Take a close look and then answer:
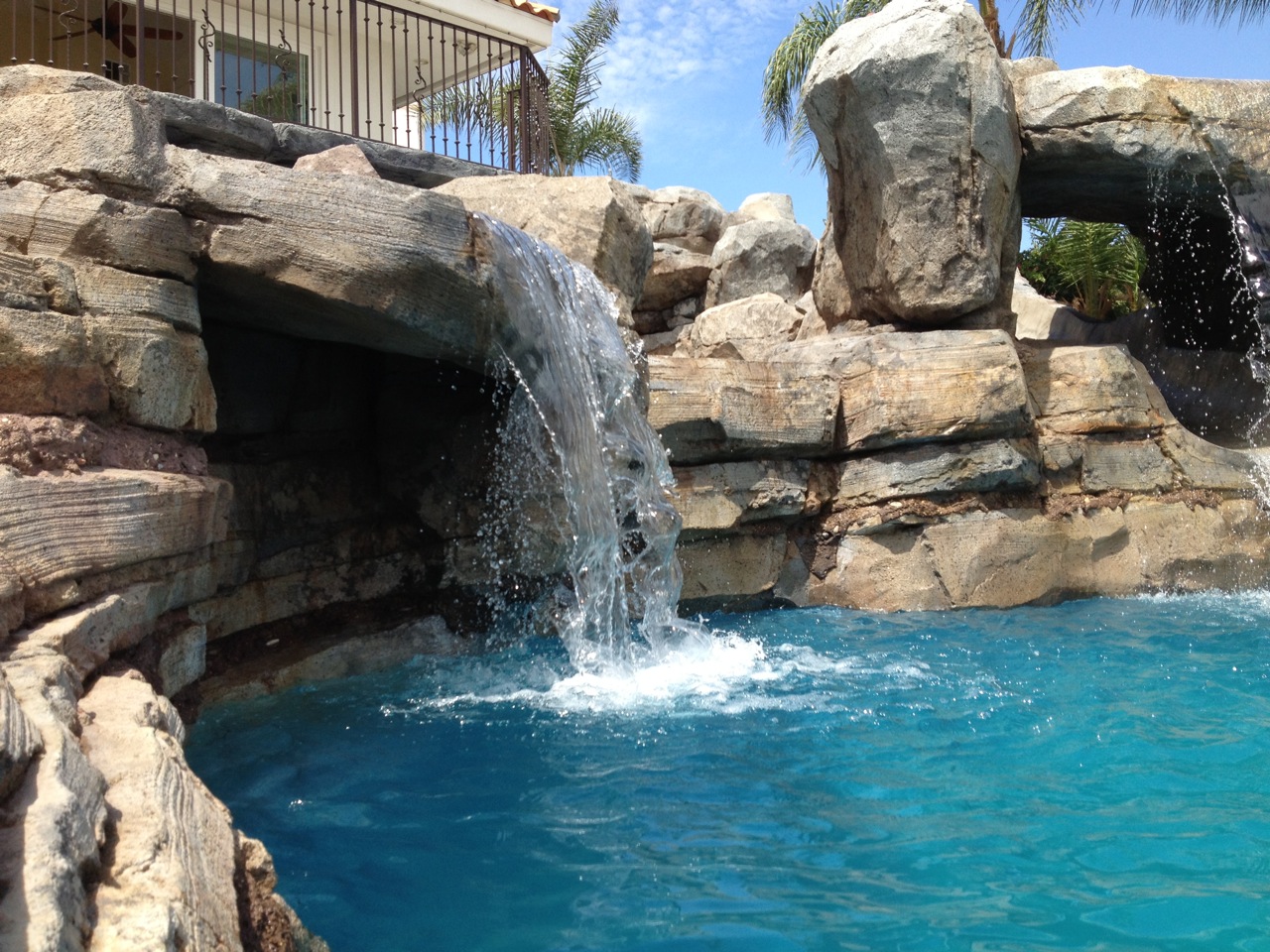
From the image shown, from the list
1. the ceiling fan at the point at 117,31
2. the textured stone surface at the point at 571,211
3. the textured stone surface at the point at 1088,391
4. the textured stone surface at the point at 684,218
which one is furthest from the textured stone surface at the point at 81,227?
the textured stone surface at the point at 684,218

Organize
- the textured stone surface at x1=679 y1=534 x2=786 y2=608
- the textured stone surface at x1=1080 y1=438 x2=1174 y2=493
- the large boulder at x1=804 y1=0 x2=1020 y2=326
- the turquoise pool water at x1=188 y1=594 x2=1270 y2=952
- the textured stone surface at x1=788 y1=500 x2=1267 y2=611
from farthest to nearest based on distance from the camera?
1. the large boulder at x1=804 y1=0 x2=1020 y2=326
2. the textured stone surface at x1=1080 y1=438 x2=1174 y2=493
3. the textured stone surface at x1=788 y1=500 x2=1267 y2=611
4. the textured stone surface at x1=679 y1=534 x2=786 y2=608
5. the turquoise pool water at x1=188 y1=594 x2=1270 y2=952

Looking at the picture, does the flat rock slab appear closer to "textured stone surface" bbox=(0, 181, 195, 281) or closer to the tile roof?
"textured stone surface" bbox=(0, 181, 195, 281)

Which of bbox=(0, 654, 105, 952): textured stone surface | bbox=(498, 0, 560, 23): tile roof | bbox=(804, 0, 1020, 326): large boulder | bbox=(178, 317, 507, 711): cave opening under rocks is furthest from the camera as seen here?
bbox=(498, 0, 560, 23): tile roof

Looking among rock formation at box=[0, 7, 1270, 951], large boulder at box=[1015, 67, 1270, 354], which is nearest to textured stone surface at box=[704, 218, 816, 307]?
rock formation at box=[0, 7, 1270, 951]

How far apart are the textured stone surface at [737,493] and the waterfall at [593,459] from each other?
1.84 ft

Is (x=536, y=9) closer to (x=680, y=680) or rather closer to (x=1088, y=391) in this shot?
(x=1088, y=391)

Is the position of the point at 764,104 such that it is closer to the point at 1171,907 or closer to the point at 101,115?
the point at 101,115

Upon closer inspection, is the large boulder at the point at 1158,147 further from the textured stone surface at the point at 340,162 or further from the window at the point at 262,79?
the window at the point at 262,79

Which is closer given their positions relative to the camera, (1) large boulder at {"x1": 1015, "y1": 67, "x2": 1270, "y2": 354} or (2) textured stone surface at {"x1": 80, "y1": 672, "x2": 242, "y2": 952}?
→ (2) textured stone surface at {"x1": 80, "y1": 672, "x2": 242, "y2": 952}

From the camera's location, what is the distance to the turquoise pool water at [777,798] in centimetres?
296

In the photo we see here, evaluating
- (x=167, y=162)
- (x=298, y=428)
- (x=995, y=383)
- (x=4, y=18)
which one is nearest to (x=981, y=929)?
(x=167, y=162)

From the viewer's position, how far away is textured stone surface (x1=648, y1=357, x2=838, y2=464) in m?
7.25

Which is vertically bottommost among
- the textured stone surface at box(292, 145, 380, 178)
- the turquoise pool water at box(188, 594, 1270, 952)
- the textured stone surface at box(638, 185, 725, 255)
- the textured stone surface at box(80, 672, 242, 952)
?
the turquoise pool water at box(188, 594, 1270, 952)

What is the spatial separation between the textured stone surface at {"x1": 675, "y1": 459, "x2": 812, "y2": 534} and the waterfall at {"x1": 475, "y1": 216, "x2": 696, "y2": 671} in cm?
56
